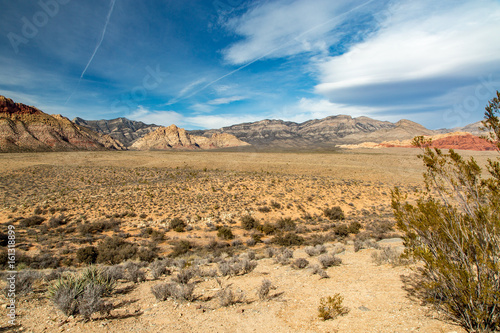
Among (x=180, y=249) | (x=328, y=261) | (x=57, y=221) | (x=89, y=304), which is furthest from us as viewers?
(x=57, y=221)

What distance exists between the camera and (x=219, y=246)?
13.2 meters

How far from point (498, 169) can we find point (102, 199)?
1015 inches

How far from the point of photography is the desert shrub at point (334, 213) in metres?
18.9

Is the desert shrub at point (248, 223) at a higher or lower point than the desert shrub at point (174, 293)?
lower

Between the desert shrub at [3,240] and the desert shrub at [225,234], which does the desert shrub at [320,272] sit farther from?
the desert shrub at [3,240]

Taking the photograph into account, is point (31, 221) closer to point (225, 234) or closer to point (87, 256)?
point (87, 256)

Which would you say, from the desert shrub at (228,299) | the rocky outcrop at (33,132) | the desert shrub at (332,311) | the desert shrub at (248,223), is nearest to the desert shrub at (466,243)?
the desert shrub at (332,311)

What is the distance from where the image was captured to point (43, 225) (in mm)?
15664

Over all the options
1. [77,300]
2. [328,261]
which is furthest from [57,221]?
[328,261]

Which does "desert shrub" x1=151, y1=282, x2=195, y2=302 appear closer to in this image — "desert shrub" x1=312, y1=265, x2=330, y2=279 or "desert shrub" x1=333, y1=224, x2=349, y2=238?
"desert shrub" x1=312, y1=265, x2=330, y2=279

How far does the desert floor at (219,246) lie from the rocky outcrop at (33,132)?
66146 mm

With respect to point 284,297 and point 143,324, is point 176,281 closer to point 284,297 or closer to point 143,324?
point 143,324

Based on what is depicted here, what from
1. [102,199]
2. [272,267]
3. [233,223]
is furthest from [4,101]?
[272,267]

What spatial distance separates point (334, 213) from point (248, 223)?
25.4 ft
